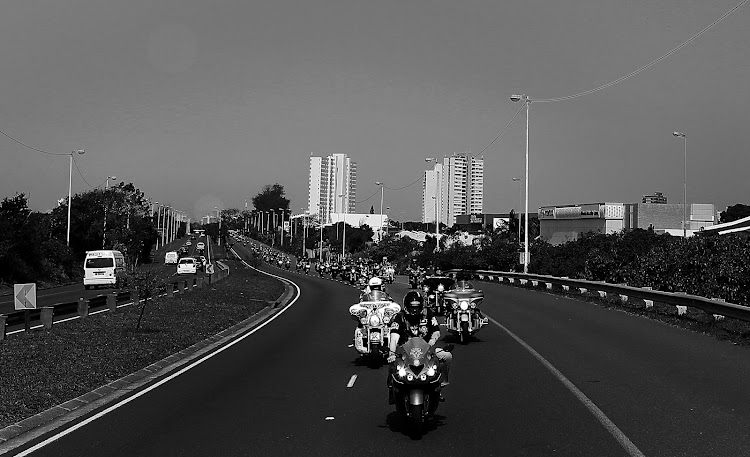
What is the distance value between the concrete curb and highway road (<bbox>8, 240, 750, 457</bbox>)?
0.45m

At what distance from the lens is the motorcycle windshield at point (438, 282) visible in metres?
26.5

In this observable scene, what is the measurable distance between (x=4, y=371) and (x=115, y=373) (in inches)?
77.7

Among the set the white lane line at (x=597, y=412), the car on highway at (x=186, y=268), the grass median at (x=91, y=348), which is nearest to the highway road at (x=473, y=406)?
the white lane line at (x=597, y=412)

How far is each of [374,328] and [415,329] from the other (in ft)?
12.3

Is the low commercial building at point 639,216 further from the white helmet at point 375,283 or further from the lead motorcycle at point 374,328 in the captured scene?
the lead motorcycle at point 374,328

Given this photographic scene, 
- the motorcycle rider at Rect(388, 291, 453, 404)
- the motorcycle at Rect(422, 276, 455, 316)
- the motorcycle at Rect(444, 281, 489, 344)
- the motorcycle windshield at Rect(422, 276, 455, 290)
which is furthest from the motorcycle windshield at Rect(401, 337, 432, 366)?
the motorcycle windshield at Rect(422, 276, 455, 290)

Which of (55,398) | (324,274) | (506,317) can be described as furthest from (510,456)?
(324,274)

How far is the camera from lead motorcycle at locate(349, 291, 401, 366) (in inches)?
651

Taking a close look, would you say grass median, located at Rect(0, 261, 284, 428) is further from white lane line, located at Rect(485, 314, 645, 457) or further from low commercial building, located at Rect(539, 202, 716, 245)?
low commercial building, located at Rect(539, 202, 716, 245)

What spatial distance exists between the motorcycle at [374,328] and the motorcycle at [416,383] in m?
5.68

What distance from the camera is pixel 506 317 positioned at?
28.5m

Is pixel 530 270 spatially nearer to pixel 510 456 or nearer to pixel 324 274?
pixel 324 274

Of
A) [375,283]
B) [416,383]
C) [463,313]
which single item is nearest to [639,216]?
[463,313]

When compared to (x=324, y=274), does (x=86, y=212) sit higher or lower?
higher
